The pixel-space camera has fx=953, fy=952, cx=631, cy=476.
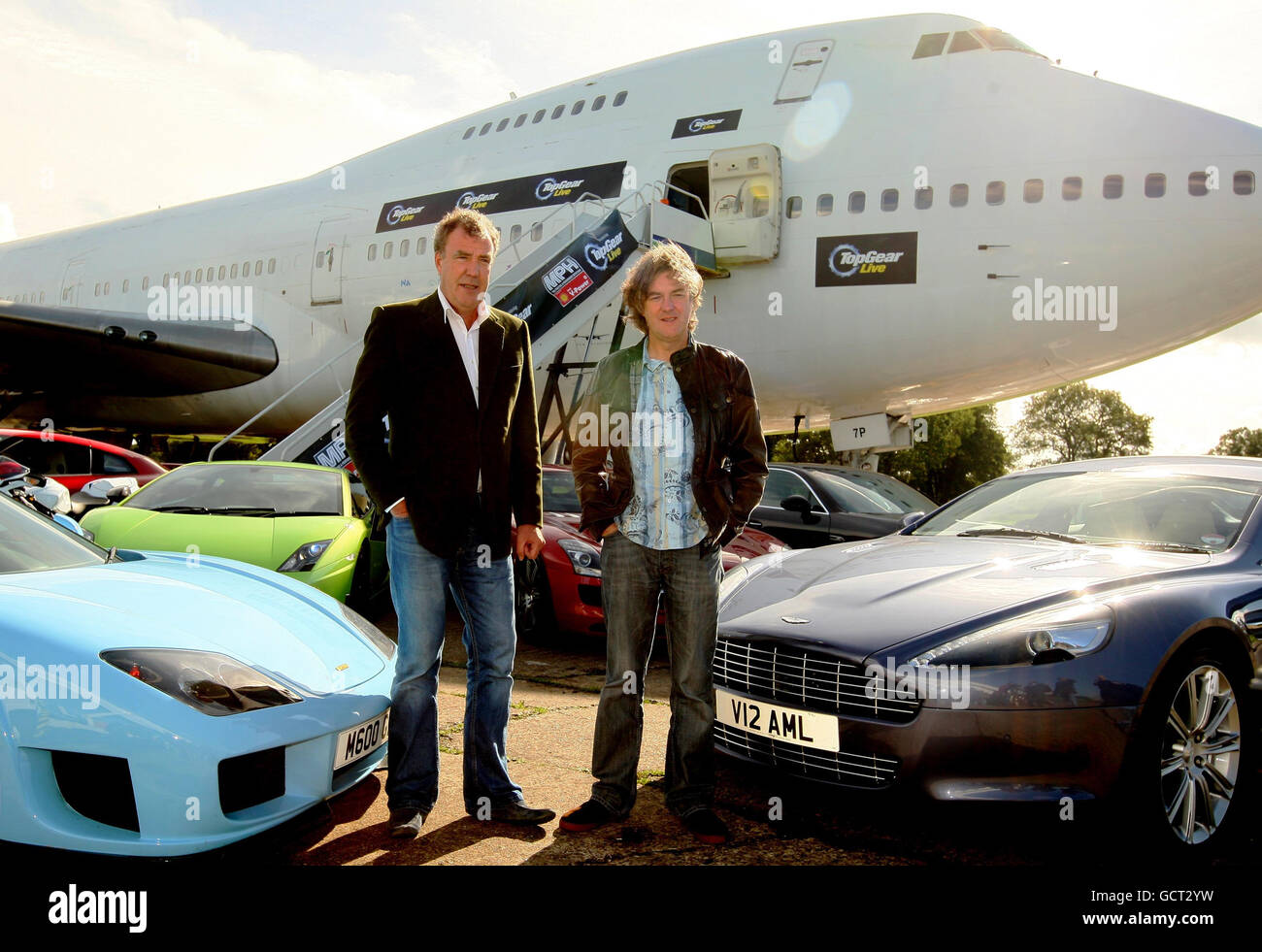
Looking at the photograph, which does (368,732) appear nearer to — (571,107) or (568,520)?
(568,520)

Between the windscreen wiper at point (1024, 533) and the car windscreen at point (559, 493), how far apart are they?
380 cm

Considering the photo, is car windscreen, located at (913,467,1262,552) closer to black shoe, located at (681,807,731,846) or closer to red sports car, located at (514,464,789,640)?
black shoe, located at (681,807,731,846)

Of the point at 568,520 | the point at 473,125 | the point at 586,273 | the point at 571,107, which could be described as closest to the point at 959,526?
the point at 568,520

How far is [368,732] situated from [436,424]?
1010mm

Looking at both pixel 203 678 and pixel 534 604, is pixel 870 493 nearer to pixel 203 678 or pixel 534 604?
pixel 534 604

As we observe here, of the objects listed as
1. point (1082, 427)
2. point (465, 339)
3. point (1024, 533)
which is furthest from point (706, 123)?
Result: point (1082, 427)

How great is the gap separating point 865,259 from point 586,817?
8.71m

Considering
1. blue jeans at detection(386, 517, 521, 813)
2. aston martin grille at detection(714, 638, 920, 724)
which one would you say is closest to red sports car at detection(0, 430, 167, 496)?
blue jeans at detection(386, 517, 521, 813)

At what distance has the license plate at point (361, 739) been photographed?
2.83 m

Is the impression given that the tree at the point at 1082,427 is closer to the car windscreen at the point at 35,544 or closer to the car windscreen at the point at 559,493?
the car windscreen at the point at 559,493

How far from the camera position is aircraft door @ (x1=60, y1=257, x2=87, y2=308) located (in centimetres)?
1920
